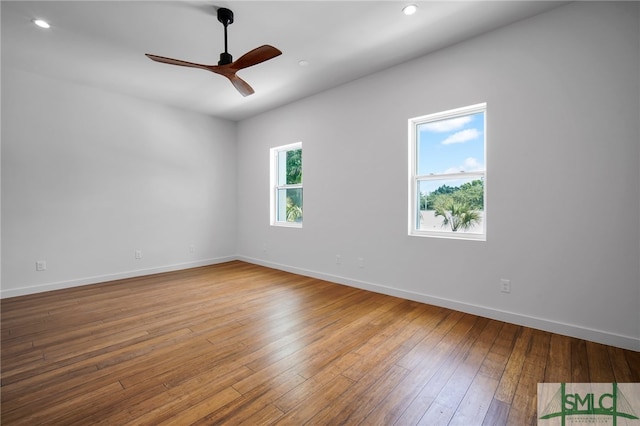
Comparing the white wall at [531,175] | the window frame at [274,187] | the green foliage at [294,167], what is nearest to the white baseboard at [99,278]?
the window frame at [274,187]

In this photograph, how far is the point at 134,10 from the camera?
8.07ft

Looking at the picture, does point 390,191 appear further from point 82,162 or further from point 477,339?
point 82,162

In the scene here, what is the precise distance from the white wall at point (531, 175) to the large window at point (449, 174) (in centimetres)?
13

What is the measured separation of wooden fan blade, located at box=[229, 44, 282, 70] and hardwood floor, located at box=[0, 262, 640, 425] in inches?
95.2

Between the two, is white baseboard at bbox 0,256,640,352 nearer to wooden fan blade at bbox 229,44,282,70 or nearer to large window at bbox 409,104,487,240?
large window at bbox 409,104,487,240

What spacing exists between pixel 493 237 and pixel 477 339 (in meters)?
1.03

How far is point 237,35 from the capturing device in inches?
112

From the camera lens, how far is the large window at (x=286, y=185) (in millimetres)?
4906

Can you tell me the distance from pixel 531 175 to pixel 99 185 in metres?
5.57

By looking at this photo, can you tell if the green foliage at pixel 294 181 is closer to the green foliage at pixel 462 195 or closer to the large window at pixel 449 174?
the large window at pixel 449 174

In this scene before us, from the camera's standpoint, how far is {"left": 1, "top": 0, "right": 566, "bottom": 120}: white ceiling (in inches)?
96.1

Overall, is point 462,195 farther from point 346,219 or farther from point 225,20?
point 225,20

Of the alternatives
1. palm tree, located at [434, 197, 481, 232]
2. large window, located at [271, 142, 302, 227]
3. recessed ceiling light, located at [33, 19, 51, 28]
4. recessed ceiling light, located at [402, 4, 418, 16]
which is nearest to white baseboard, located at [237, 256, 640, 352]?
palm tree, located at [434, 197, 481, 232]

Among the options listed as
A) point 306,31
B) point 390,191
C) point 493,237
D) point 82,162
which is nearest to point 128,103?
point 82,162
